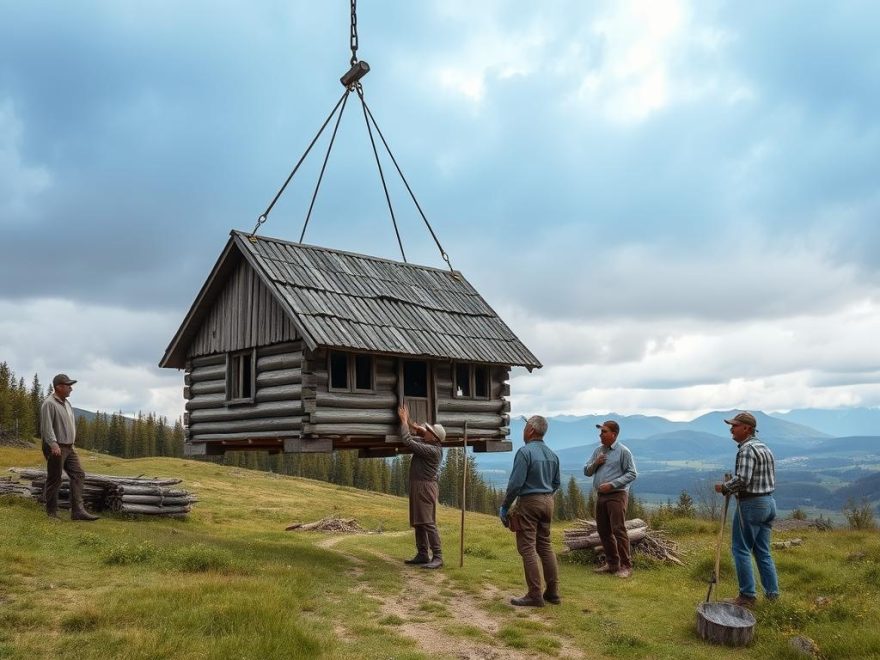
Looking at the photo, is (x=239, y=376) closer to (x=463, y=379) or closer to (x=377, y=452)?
(x=377, y=452)

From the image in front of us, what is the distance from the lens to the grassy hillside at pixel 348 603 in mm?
7613

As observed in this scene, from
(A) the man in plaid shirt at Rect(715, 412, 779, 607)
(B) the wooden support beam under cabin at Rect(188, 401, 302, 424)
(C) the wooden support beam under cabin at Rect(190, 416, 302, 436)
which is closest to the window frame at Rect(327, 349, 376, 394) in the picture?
(B) the wooden support beam under cabin at Rect(188, 401, 302, 424)

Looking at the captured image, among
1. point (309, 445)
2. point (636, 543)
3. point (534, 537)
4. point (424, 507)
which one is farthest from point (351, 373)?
point (636, 543)

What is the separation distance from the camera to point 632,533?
1571cm

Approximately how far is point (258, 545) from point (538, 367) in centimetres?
753

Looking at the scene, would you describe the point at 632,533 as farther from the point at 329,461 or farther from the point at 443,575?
the point at 329,461

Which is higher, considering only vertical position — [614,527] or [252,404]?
[252,404]

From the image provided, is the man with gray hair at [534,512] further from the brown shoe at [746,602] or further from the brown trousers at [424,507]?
the brown trousers at [424,507]

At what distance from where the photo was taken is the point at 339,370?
48.6 feet

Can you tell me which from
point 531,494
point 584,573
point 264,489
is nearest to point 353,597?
point 531,494

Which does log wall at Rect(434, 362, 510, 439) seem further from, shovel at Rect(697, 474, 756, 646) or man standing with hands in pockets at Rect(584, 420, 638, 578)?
shovel at Rect(697, 474, 756, 646)

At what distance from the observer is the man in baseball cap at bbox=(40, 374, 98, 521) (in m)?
14.6

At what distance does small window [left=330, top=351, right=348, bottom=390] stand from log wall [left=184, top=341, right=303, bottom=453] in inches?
33.5

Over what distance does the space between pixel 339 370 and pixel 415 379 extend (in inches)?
85.3
